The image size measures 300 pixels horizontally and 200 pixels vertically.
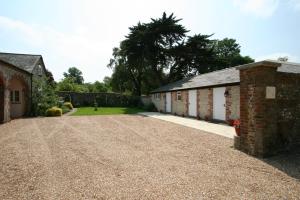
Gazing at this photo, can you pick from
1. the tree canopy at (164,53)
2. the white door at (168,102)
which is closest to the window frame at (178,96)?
the white door at (168,102)

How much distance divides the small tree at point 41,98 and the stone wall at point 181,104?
39.8 feet

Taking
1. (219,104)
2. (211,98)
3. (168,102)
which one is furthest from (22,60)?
(219,104)

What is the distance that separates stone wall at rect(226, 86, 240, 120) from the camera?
1327 centimetres

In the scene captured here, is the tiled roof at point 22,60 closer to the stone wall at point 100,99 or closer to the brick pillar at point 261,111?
the stone wall at point 100,99

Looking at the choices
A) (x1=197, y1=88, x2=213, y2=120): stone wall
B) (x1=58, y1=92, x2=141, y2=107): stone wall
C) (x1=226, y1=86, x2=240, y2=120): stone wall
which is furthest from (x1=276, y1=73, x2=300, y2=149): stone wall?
A: (x1=58, y1=92, x2=141, y2=107): stone wall

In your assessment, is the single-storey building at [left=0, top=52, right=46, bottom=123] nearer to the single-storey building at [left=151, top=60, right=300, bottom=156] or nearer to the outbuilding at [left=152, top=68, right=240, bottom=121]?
the outbuilding at [left=152, top=68, right=240, bottom=121]

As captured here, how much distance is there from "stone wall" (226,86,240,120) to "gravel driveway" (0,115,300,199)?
16.4 feet

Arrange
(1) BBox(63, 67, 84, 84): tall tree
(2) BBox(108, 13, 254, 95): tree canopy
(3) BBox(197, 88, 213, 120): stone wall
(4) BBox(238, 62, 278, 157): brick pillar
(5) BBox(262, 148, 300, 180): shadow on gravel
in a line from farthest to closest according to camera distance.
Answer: (1) BBox(63, 67, 84, 84): tall tree < (2) BBox(108, 13, 254, 95): tree canopy < (3) BBox(197, 88, 213, 120): stone wall < (4) BBox(238, 62, 278, 157): brick pillar < (5) BBox(262, 148, 300, 180): shadow on gravel

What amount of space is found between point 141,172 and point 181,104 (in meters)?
16.0

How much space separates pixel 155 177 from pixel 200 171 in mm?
1197

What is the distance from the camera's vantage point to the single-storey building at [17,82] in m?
15.5

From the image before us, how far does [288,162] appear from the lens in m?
6.22

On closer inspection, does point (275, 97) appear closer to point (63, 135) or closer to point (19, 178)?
point (19, 178)

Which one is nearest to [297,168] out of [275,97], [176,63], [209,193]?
[275,97]
